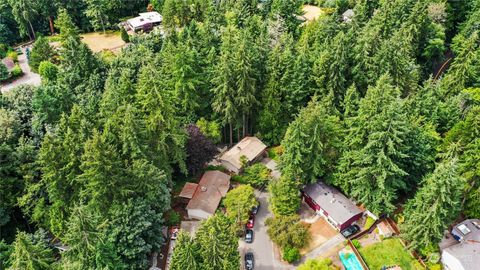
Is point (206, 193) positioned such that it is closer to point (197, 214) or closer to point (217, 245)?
point (197, 214)

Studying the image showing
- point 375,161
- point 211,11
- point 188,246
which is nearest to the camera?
point 188,246

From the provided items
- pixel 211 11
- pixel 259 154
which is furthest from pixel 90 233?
pixel 211 11

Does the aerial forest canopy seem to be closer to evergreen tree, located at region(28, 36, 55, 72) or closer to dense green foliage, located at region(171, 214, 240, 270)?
evergreen tree, located at region(28, 36, 55, 72)

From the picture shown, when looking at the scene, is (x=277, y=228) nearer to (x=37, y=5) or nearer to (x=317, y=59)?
(x=317, y=59)

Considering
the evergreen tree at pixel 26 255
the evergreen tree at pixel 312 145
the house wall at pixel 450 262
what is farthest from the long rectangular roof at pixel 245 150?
the evergreen tree at pixel 26 255

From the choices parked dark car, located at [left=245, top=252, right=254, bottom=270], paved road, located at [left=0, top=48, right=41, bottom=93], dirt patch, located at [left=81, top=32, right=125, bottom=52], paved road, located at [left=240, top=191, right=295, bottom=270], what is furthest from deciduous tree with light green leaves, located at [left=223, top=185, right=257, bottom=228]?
dirt patch, located at [left=81, top=32, right=125, bottom=52]

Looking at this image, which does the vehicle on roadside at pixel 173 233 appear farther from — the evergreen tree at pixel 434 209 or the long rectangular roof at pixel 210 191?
the evergreen tree at pixel 434 209
